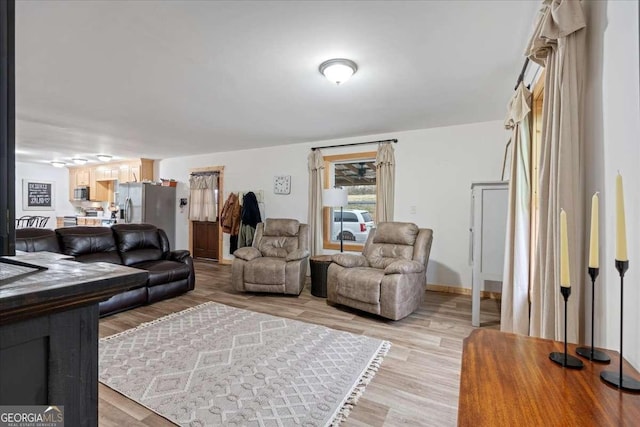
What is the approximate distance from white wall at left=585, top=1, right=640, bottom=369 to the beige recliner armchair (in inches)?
75.5

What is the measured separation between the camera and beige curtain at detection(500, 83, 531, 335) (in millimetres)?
2301

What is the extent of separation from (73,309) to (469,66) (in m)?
2.98

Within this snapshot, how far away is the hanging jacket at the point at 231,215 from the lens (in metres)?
5.77

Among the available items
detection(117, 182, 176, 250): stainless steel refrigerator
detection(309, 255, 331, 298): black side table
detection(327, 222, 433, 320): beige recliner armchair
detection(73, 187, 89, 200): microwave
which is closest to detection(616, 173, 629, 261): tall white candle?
detection(327, 222, 433, 320): beige recliner armchair

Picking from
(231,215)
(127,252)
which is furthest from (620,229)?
(231,215)

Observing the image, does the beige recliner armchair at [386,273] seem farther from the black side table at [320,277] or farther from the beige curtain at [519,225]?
the beige curtain at [519,225]

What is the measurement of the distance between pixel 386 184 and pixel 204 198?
12.9 feet

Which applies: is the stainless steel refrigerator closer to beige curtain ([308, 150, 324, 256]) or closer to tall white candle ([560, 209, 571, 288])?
beige curtain ([308, 150, 324, 256])

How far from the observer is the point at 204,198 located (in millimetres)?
6383

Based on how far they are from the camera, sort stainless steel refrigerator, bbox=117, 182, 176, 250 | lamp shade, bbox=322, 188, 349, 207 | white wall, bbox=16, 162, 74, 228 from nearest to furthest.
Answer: lamp shade, bbox=322, 188, 349, 207
stainless steel refrigerator, bbox=117, 182, 176, 250
white wall, bbox=16, 162, 74, 228

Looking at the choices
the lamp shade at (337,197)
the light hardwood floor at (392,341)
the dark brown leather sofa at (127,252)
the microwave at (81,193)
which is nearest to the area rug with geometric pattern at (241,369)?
the light hardwood floor at (392,341)

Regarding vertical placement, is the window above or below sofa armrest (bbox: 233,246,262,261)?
above

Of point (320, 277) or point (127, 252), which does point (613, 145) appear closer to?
point (320, 277)

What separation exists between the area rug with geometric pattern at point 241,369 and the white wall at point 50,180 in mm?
7808
